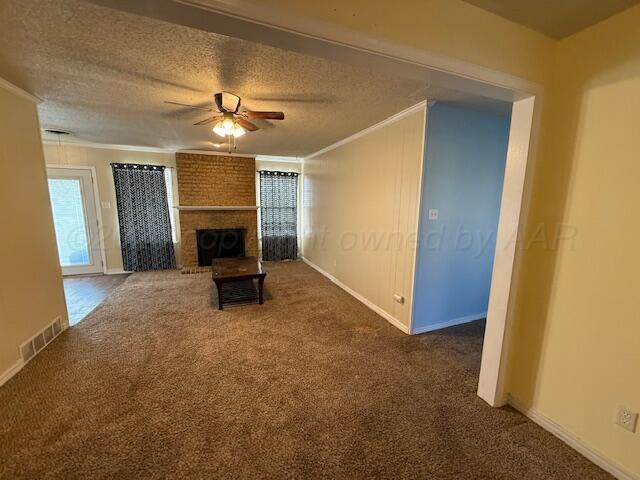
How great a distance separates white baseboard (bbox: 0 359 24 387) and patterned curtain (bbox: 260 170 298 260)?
400 centimetres

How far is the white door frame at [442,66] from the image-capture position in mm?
820

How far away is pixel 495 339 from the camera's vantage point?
1757 mm

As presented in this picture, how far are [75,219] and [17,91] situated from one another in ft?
10.0

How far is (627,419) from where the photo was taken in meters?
1.29

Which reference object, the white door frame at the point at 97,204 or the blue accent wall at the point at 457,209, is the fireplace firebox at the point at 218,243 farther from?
the blue accent wall at the point at 457,209

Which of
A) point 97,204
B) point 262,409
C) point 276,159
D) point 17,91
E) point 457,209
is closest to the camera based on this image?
point 262,409

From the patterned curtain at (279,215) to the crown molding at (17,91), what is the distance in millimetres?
3478

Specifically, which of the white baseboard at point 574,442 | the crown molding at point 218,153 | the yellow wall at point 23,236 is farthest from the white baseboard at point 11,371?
the crown molding at point 218,153

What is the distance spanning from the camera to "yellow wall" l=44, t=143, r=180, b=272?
4367 mm

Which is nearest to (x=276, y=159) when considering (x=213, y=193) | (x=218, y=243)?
(x=213, y=193)

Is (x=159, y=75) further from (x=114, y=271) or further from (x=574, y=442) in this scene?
(x=114, y=271)

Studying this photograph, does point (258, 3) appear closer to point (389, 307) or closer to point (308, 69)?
point (308, 69)

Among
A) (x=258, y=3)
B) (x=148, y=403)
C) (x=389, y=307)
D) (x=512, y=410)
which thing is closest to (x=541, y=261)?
(x=512, y=410)

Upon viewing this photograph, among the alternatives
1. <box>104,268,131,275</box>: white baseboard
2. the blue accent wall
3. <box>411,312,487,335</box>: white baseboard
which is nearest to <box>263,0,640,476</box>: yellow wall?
the blue accent wall
